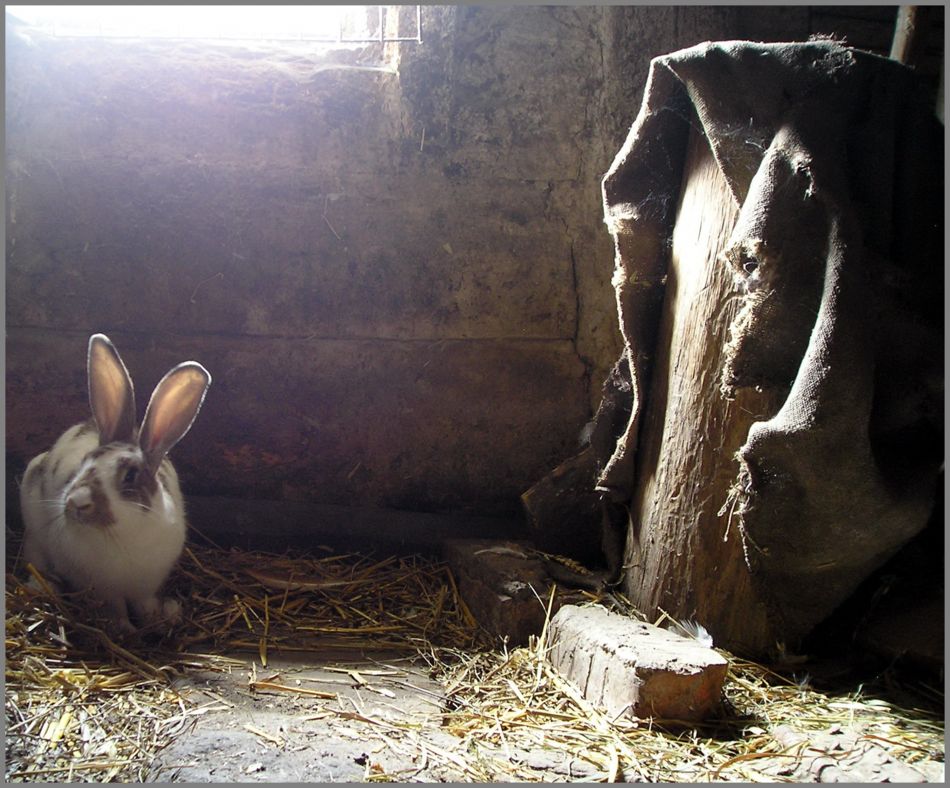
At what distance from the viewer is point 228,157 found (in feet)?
10.1

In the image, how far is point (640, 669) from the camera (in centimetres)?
181

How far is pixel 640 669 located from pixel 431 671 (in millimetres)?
683

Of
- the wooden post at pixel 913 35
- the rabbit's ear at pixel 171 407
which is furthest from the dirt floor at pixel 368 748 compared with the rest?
the wooden post at pixel 913 35

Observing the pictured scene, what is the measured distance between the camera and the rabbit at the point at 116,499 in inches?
87.0

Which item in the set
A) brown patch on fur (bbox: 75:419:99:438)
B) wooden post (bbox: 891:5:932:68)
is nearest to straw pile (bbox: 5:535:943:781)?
brown patch on fur (bbox: 75:419:99:438)

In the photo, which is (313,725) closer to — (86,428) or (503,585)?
(503,585)

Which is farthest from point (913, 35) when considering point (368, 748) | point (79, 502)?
point (79, 502)

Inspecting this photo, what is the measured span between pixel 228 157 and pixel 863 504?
2.43 m

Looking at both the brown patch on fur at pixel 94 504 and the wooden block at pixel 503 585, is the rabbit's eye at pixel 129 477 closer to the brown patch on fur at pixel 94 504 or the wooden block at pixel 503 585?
the brown patch on fur at pixel 94 504

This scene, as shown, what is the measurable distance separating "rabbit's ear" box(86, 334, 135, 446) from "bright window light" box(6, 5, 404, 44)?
1.37 metres

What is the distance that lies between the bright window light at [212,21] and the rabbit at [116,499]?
1.45m

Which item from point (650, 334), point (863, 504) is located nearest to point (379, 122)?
point (650, 334)

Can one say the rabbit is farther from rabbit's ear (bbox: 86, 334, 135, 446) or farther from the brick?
the brick

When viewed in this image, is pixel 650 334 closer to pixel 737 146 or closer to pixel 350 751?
pixel 737 146
